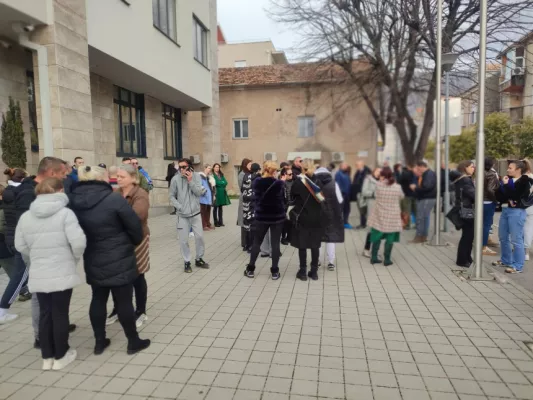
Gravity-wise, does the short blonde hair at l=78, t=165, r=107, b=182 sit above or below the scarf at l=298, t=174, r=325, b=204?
above

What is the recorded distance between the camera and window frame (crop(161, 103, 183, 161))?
55.3ft

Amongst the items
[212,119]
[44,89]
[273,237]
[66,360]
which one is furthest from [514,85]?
[66,360]

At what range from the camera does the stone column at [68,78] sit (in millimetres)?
7344

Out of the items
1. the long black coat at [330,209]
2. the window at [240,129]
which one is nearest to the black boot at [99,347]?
the long black coat at [330,209]

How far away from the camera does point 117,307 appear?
360 centimetres

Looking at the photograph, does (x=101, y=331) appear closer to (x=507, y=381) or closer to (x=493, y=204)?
(x=507, y=381)

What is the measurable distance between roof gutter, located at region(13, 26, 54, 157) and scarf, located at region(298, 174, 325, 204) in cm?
507

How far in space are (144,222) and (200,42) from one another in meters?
14.2

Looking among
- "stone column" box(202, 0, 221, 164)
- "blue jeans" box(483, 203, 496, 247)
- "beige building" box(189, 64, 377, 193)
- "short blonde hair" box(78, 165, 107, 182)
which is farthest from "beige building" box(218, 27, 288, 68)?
"short blonde hair" box(78, 165, 107, 182)

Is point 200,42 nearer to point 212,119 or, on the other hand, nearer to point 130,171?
point 212,119

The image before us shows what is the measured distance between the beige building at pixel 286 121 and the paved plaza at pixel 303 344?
18.0m

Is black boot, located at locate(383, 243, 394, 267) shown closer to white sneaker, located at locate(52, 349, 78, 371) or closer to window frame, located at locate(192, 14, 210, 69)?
white sneaker, located at locate(52, 349, 78, 371)

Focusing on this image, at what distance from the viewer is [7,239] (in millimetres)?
4672

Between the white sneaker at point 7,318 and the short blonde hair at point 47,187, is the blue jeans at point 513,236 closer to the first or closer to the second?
the short blonde hair at point 47,187
